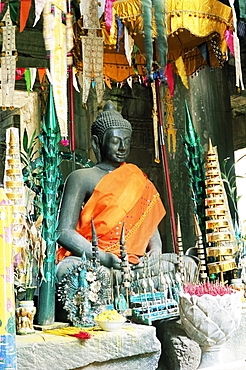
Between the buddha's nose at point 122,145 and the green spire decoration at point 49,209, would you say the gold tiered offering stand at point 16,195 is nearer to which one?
the green spire decoration at point 49,209

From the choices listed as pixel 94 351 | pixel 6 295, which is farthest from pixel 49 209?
pixel 6 295

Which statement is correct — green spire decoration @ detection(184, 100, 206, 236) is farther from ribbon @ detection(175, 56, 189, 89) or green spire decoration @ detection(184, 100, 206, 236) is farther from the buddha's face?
ribbon @ detection(175, 56, 189, 89)

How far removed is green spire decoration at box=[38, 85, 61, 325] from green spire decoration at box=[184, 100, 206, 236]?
1597 mm

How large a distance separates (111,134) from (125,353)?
2.32 meters

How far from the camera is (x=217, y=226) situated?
18.1ft

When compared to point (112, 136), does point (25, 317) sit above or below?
below

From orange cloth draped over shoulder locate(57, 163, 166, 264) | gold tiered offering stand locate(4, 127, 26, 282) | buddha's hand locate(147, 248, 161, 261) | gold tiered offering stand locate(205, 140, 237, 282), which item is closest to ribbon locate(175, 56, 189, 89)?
gold tiered offering stand locate(205, 140, 237, 282)

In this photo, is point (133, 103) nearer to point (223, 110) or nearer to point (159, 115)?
point (159, 115)

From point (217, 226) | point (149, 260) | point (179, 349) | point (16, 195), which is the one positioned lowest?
point (179, 349)

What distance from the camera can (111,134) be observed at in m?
5.82

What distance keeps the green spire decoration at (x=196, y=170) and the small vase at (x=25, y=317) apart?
83.3 inches

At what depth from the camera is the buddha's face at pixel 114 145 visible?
581 centimetres

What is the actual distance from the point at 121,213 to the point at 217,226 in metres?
0.83

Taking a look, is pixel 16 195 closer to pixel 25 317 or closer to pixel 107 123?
pixel 25 317
